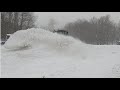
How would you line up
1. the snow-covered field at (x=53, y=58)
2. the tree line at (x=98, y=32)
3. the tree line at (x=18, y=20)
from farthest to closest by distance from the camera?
the tree line at (x=98, y=32) < the tree line at (x=18, y=20) < the snow-covered field at (x=53, y=58)

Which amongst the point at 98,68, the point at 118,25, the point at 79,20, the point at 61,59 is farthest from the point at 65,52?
the point at 79,20

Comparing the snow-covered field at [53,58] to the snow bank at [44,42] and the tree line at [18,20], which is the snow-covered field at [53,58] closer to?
the snow bank at [44,42]

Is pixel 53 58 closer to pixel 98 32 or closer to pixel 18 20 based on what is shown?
pixel 18 20

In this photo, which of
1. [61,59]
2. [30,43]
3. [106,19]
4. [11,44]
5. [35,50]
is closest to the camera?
[61,59]

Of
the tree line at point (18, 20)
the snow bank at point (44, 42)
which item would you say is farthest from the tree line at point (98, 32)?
the snow bank at point (44, 42)

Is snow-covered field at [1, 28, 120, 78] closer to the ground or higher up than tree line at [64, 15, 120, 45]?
closer to the ground

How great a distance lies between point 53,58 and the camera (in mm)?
11617

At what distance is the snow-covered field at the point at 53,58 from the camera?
9.05 meters

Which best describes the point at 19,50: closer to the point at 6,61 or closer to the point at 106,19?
the point at 6,61

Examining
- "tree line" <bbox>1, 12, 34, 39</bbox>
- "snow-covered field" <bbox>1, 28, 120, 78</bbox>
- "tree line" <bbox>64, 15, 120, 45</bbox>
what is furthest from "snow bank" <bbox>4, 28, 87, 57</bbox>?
"tree line" <bbox>64, 15, 120, 45</bbox>

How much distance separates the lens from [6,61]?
10.9 metres

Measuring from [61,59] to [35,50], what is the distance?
1809 millimetres

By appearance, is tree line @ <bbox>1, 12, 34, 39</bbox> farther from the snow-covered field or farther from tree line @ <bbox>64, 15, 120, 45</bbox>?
the snow-covered field

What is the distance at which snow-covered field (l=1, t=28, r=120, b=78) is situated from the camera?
9.05 m
